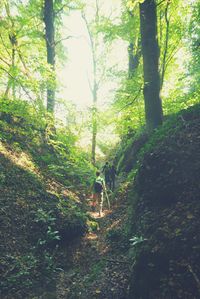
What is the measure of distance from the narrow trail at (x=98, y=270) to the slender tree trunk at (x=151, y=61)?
3.99 meters

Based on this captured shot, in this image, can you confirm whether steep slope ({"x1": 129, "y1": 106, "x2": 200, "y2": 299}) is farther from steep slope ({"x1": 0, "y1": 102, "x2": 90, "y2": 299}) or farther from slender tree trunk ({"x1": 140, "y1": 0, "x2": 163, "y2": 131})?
steep slope ({"x1": 0, "y1": 102, "x2": 90, "y2": 299})

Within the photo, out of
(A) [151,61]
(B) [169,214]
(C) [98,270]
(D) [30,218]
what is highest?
(A) [151,61]

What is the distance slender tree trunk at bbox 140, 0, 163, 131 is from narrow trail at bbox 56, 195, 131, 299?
3.99m

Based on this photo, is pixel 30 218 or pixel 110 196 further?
pixel 110 196

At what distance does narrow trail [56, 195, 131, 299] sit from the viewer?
5.48m

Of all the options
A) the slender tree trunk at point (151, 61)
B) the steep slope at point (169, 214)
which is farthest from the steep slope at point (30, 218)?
the slender tree trunk at point (151, 61)

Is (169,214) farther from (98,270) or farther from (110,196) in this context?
(110,196)

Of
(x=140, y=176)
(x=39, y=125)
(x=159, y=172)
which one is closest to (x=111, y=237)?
(x=140, y=176)

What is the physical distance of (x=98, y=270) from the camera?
6.31 m

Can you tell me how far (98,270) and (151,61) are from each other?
6.95 m

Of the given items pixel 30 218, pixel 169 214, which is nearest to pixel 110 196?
pixel 30 218

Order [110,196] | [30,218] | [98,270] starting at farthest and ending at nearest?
[110,196]
[30,218]
[98,270]

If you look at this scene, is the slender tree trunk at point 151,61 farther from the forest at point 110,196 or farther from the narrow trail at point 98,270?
the narrow trail at point 98,270

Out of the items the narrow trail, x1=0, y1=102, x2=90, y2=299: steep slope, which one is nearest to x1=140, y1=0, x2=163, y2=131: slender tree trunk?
x1=0, y1=102, x2=90, y2=299: steep slope
